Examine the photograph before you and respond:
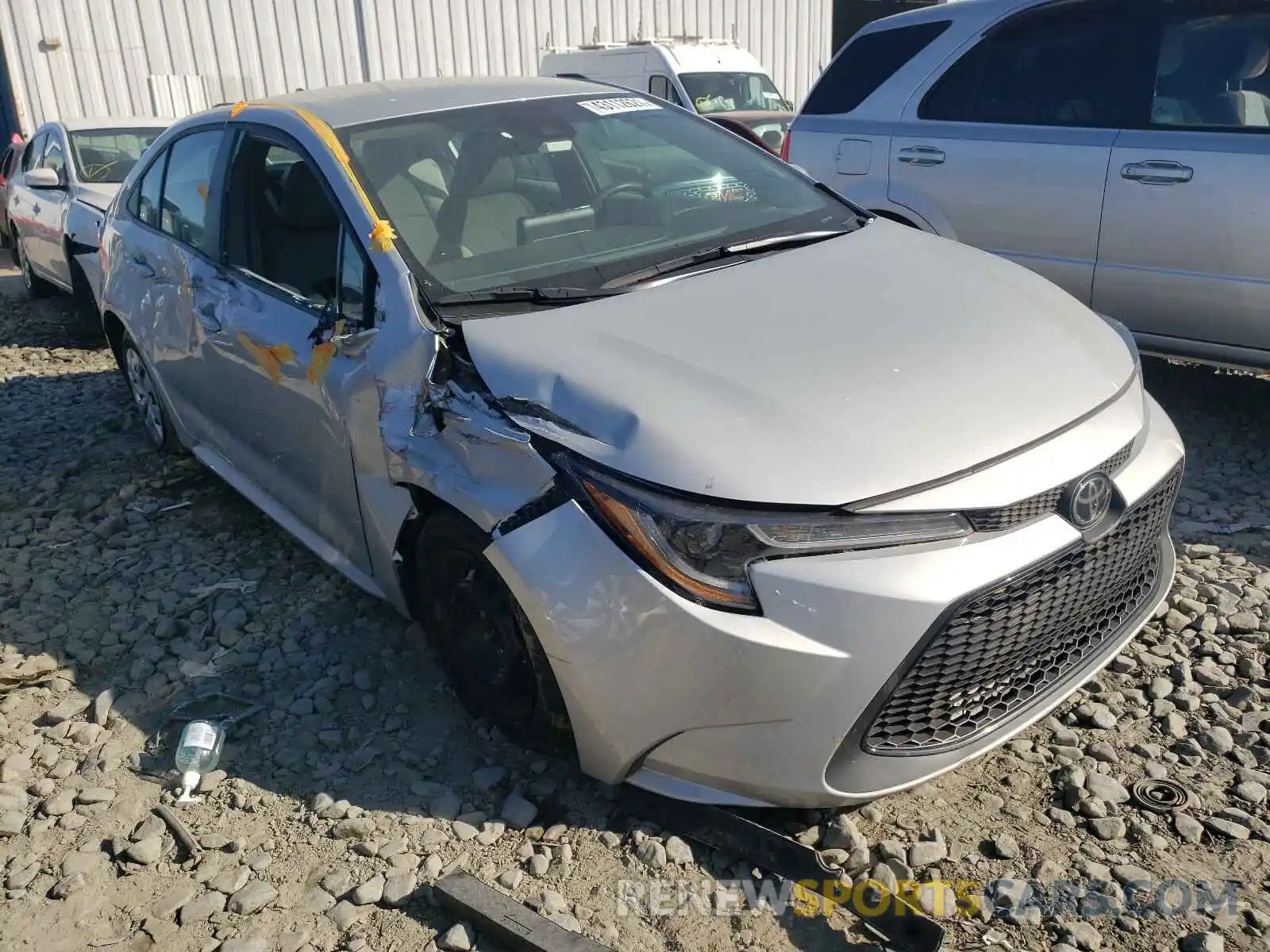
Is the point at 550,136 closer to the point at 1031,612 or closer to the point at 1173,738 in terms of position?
the point at 1031,612

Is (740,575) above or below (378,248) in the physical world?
below

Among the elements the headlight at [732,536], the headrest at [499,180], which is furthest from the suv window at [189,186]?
the headlight at [732,536]

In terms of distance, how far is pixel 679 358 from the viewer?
252 centimetres

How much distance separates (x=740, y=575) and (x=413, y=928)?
1.07 meters

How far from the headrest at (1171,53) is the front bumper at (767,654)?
290 centimetres

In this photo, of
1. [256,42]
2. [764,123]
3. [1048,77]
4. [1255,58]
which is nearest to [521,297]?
[1048,77]

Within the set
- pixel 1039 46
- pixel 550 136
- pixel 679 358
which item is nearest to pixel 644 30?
pixel 1039 46

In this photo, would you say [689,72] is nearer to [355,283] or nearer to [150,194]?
[150,194]

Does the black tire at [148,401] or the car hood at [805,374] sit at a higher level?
the car hood at [805,374]

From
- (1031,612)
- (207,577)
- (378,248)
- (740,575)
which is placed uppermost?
(378,248)

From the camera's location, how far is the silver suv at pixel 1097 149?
4.37m

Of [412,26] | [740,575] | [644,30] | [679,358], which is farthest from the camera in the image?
[644,30]

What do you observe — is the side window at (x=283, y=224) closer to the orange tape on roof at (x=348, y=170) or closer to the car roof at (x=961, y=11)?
the orange tape on roof at (x=348, y=170)

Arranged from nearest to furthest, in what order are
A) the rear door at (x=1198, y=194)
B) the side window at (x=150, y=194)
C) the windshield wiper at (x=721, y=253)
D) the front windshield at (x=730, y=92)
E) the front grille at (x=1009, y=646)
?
the front grille at (x=1009, y=646)
the windshield wiper at (x=721, y=253)
the rear door at (x=1198, y=194)
the side window at (x=150, y=194)
the front windshield at (x=730, y=92)
